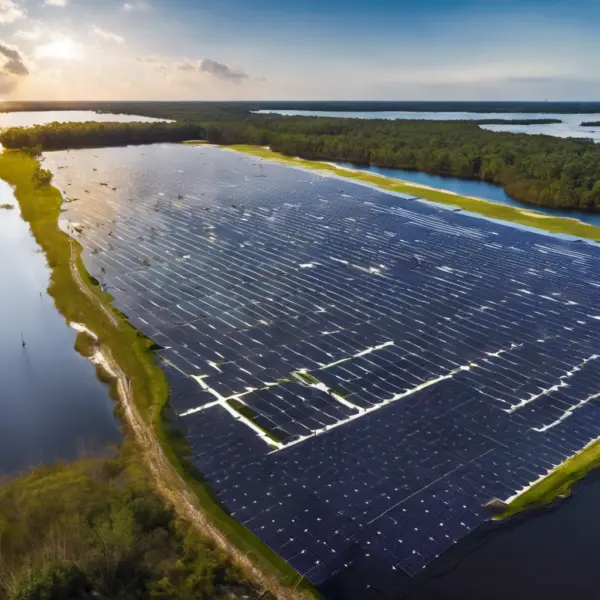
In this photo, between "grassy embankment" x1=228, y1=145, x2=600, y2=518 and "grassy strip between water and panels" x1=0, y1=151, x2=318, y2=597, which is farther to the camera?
"grassy embankment" x1=228, y1=145, x2=600, y2=518

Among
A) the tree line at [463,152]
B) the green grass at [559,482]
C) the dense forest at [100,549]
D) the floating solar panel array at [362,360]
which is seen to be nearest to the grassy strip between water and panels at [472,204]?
the floating solar panel array at [362,360]

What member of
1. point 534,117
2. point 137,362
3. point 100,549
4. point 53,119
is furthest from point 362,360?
point 534,117

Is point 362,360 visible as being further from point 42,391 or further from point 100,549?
point 100,549

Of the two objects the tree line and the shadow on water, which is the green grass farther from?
the tree line

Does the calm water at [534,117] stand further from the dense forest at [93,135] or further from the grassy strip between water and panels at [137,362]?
the grassy strip between water and panels at [137,362]

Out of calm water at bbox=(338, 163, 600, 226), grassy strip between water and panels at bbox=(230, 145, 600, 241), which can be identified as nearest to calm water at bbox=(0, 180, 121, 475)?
grassy strip between water and panels at bbox=(230, 145, 600, 241)

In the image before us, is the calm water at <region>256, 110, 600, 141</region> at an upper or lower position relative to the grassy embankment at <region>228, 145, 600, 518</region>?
upper
